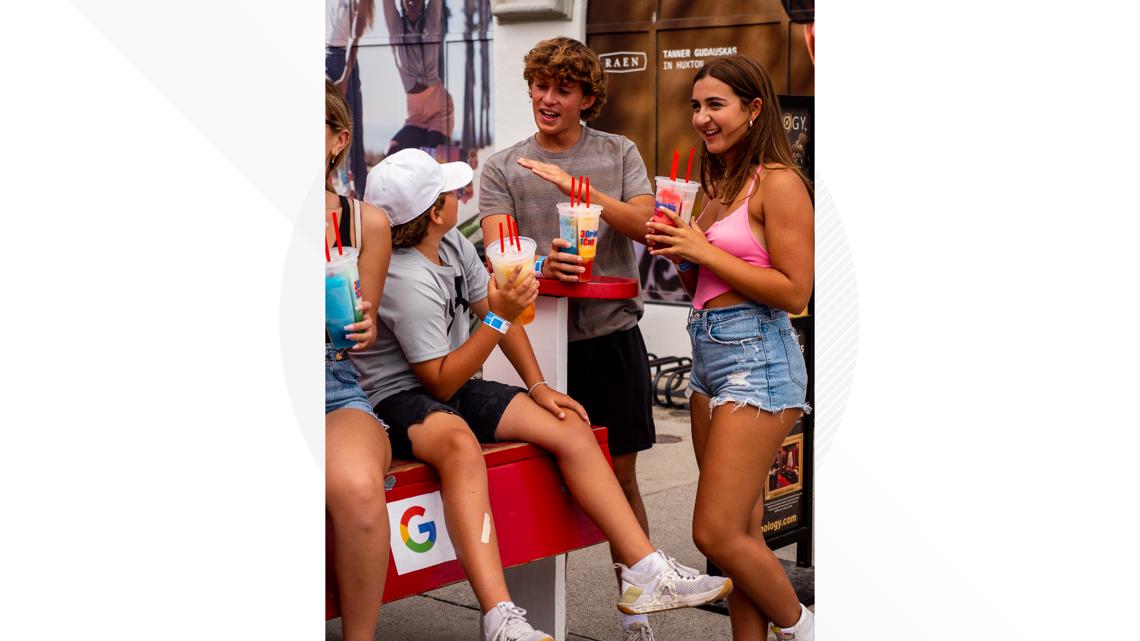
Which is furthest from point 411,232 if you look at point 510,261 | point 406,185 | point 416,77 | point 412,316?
point 416,77

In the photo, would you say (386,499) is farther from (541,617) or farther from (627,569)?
(541,617)

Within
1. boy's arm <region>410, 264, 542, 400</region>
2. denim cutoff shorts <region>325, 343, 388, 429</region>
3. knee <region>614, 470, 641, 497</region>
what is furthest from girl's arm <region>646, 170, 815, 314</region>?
knee <region>614, 470, 641, 497</region>

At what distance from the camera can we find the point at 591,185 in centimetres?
391

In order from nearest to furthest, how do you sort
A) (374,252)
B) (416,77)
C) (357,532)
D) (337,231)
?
(357,532) < (337,231) < (374,252) < (416,77)

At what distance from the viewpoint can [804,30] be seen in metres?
8.44

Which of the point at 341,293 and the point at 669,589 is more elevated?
the point at 341,293

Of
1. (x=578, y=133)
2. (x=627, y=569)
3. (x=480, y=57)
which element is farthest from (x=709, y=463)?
(x=480, y=57)

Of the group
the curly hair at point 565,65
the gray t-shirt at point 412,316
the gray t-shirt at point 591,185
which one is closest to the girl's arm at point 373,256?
the gray t-shirt at point 412,316

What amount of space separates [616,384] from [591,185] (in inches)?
25.9

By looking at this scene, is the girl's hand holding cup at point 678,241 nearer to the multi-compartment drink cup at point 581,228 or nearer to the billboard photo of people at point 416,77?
the multi-compartment drink cup at point 581,228

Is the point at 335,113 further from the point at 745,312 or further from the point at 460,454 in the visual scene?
the point at 745,312

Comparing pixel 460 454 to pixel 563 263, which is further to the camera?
pixel 563 263

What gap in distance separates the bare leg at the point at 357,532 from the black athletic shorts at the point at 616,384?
3.74ft
